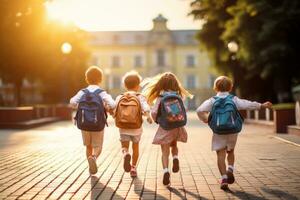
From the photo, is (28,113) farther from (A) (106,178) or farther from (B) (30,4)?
(A) (106,178)

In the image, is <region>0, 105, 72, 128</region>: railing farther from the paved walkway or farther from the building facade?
the building facade

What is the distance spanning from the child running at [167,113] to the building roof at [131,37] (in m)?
86.3

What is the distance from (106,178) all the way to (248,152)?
16.9 ft

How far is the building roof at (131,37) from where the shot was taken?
95.2 metres

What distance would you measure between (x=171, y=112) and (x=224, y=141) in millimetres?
810

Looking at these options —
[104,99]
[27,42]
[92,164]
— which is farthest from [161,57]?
[92,164]

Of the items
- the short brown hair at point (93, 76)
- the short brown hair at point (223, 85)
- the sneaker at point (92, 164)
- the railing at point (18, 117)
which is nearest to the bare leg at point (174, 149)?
the short brown hair at point (223, 85)

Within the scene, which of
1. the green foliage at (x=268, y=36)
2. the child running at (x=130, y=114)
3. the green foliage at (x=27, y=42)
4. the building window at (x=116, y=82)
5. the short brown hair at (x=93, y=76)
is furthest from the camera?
the building window at (x=116, y=82)

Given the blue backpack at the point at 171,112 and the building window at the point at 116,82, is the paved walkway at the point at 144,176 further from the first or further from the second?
the building window at the point at 116,82

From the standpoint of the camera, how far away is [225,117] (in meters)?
7.65

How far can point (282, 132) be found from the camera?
816 inches

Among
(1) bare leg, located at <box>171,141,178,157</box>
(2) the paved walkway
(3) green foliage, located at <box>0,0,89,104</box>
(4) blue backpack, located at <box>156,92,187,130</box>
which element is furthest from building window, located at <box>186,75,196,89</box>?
(4) blue backpack, located at <box>156,92,187,130</box>

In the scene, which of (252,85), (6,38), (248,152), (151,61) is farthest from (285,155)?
(151,61)

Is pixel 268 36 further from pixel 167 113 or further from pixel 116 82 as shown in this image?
pixel 116 82
